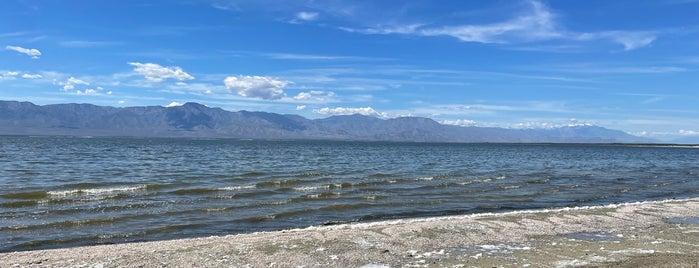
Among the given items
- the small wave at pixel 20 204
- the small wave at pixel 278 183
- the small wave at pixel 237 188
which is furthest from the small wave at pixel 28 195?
the small wave at pixel 278 183

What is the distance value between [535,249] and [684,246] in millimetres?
3838

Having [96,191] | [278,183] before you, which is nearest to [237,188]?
[278,183]

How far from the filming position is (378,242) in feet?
41.8

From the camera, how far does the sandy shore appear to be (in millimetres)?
10680

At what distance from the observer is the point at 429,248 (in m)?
12.3

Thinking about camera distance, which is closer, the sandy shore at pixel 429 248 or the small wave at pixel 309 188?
the sandy shore at pixel 429 248

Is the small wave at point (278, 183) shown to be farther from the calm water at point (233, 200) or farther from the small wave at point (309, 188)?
the small wave at point (309, 188)

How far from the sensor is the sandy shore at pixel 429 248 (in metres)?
10.7

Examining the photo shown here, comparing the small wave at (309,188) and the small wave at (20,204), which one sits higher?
the small wave at (309,188)

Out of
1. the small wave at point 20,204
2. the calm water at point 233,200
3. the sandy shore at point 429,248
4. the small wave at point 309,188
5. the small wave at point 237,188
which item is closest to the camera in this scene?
the sandy shore at point 429,248

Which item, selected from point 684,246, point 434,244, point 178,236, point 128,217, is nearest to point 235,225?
point 178,236

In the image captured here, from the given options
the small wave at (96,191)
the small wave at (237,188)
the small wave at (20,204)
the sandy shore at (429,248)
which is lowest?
the small wave at (20,204)

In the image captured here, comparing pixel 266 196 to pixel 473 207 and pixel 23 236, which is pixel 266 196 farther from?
pixel 23 236

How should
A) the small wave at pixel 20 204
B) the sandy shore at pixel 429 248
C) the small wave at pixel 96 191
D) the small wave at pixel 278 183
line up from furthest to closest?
the small wave at pixel 278 183 → the small wave at pixel 96 191 → the small wave at pixel 20 204 → the sandy shore at pixel 429 248
